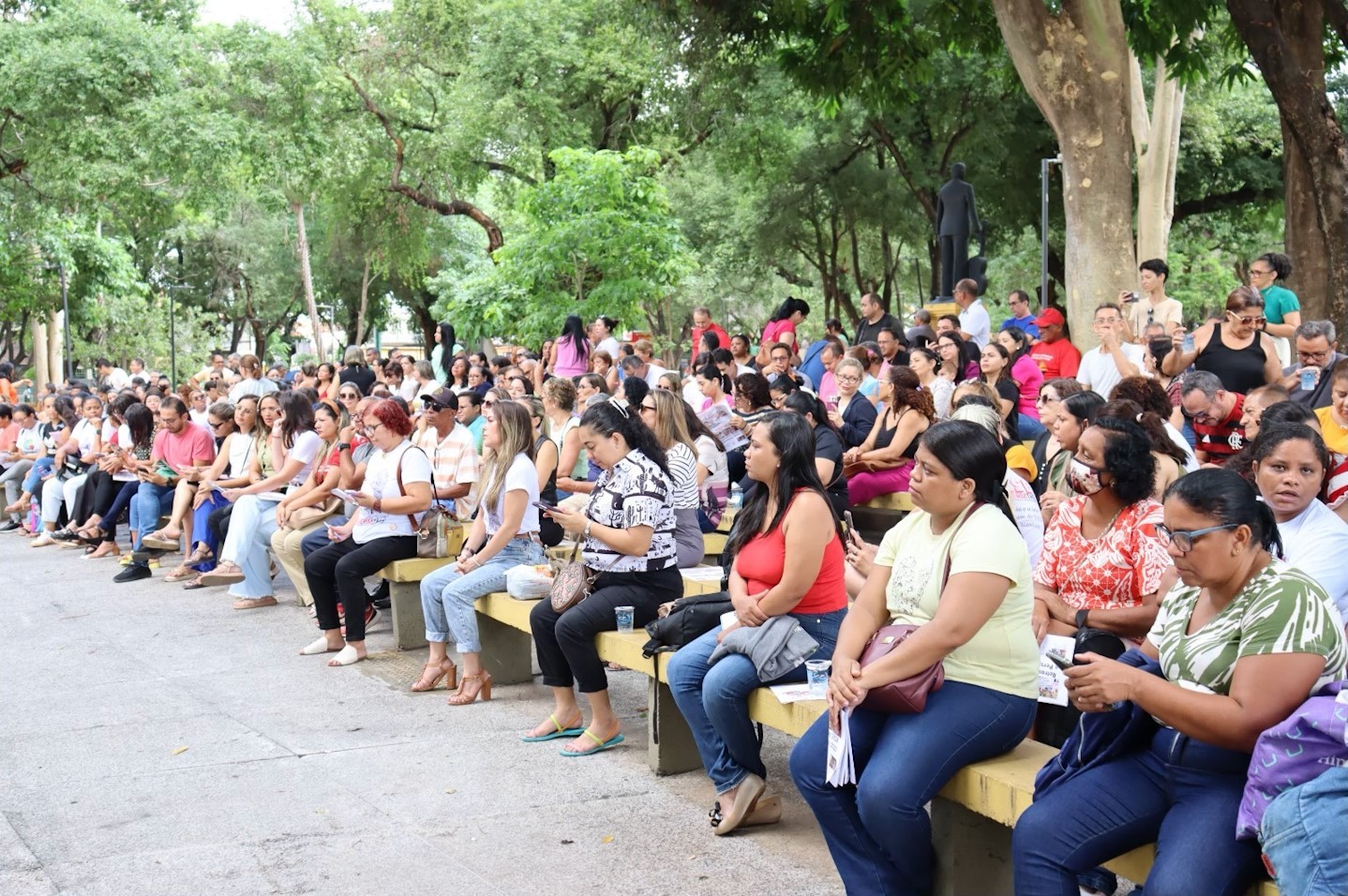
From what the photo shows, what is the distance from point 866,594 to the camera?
183 inches

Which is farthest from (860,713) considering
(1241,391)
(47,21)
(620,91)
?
(620,91)

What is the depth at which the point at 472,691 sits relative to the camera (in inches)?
297

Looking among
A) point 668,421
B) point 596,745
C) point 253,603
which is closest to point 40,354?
point 253,603

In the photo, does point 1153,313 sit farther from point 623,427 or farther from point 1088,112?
point 623,427

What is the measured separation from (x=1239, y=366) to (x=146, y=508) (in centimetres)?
958

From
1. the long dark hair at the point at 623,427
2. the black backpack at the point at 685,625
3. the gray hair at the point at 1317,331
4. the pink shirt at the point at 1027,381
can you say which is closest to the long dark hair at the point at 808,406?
the long dark hair at the point at 623,427

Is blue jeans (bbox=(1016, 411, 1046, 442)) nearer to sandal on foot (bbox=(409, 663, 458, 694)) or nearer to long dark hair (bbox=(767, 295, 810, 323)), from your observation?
sandal on foot (bbox=(409, 663, 458, 694))

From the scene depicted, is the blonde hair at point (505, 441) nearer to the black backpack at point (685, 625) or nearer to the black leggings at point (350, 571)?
the black leggings at point (350, 571)

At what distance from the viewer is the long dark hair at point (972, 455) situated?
4.39 m

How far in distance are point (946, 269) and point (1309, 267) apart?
7426 millimetres

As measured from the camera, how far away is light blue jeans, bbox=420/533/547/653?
7586 mm

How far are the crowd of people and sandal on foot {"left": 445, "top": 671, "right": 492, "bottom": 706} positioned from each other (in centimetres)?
2

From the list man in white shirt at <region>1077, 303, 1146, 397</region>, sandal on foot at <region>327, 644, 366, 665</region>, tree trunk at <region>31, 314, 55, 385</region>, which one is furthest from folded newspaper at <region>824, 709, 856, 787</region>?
tree trunk at <region>31, 314, 55, 385</region>

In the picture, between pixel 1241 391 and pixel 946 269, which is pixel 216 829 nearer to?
pixel 1241 391
